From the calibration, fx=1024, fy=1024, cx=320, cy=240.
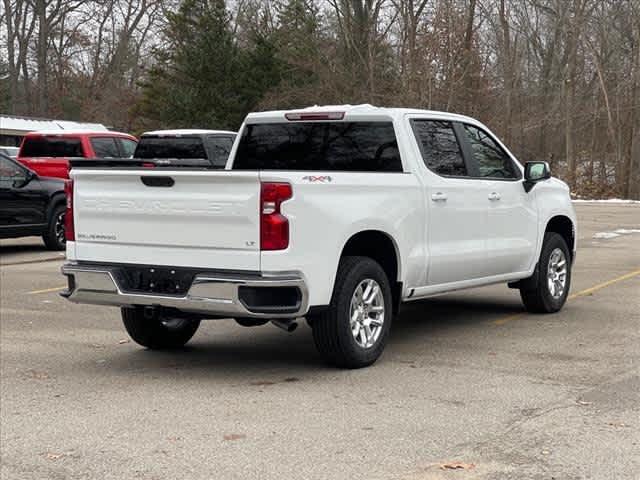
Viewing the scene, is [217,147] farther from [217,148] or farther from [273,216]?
[273,216]

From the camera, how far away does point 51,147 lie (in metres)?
21.7

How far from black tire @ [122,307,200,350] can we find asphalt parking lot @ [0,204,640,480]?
13cm

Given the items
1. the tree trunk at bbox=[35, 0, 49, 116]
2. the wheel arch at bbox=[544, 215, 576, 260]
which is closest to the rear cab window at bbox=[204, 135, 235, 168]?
the wheel arch at bbox=[544, 215, 576, 260]

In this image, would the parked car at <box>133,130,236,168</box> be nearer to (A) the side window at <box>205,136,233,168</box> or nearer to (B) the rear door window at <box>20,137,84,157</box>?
(A) the side window at <box>205,136,233,168</box>

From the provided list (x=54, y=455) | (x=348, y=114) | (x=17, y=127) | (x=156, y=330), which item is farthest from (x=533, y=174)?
(x=17, y=127)

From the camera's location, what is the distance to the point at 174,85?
47625 mm

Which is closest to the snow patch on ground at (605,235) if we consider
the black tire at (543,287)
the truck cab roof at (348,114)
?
the black tire at (543,287)

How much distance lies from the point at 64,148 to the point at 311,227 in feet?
50.9

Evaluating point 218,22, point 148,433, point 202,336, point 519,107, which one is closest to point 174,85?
point 218,22

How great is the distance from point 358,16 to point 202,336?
1599 inches

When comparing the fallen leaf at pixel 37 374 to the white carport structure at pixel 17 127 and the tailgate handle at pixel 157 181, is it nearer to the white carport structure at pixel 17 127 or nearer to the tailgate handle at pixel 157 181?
the tailgate handle at pixel 157 181

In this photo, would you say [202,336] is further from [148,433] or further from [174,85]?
[174,85]

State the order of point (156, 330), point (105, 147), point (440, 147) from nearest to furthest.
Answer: point (156, 330), point (440, 147), point (105, 147)

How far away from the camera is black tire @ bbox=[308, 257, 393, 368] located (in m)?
7.18
